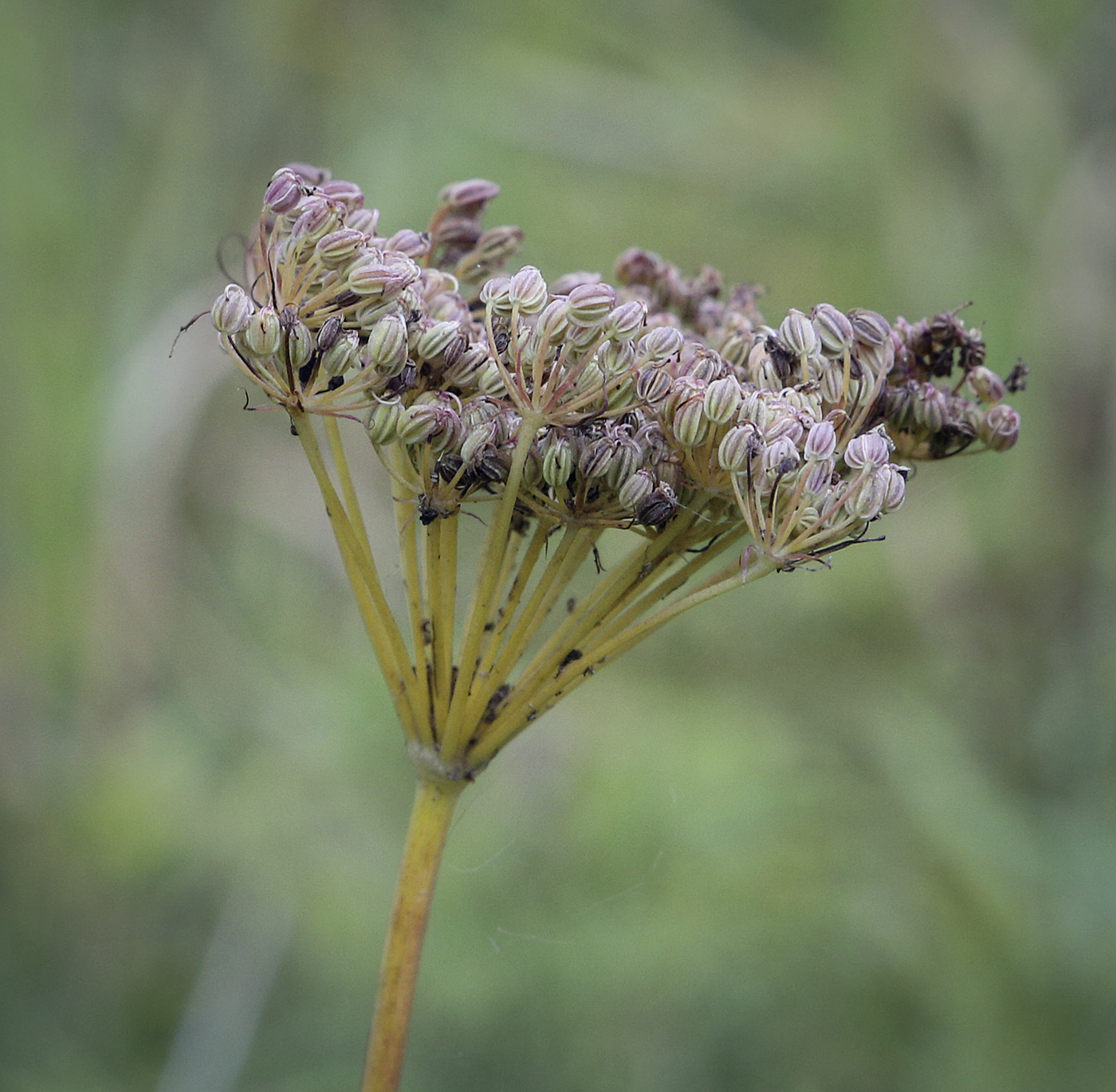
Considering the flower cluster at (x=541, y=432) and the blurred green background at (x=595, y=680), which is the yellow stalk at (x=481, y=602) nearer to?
the flower cluster at (x=541, y=432)

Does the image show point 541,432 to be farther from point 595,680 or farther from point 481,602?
point 595,680

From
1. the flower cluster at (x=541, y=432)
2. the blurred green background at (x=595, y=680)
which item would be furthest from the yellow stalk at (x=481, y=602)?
the blurred green background at (x=595, y=680)

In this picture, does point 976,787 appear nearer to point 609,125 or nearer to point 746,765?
point 746,765

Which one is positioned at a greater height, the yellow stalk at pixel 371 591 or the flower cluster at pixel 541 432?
the flower cluster at pixel 541 432

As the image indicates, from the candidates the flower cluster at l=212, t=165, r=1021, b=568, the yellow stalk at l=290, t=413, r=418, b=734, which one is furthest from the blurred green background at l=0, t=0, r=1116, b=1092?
the flower cluster at l=212, t=165, r=1021, b=568

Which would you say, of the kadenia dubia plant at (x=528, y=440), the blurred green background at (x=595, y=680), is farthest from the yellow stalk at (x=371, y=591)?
the blurred green background at (x=595, y=680)

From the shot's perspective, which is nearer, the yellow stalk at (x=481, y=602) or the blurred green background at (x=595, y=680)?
the yellow stalk at (x=481, y=602)

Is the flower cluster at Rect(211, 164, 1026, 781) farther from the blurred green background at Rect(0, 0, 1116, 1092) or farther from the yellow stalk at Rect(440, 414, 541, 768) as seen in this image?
the blurred green background at Rect(0, 0, 1116, 1092)
